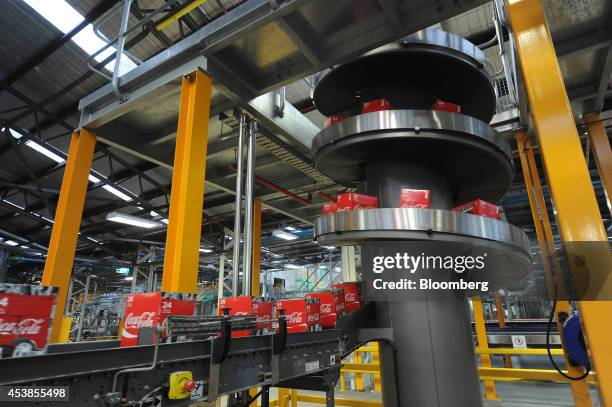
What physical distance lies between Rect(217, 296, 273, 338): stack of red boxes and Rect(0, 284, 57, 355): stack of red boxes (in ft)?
3.67

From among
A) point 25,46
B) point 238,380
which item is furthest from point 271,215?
point 238,380

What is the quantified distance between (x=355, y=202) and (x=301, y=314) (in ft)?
2.86

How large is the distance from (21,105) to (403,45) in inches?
273

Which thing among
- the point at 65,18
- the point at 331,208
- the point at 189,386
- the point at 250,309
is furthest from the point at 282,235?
the point at 189,386

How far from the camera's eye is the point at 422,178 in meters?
2.71

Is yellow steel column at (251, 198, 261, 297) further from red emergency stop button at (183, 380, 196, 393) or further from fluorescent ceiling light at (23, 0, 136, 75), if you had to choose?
red emergency stop button at (183, 380, 196, 393)

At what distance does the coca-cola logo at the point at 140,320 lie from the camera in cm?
183

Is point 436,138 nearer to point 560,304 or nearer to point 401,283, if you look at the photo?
point 401,283

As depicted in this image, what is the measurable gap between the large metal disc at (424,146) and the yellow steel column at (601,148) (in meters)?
1.40

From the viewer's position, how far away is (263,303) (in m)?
2.41

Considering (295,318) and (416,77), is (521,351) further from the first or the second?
(416,77)

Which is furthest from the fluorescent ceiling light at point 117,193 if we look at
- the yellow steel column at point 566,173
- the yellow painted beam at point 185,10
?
the yellow steel column at point 566,173

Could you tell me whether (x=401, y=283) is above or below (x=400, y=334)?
above

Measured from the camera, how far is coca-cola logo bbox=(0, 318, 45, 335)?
42.3 inches
